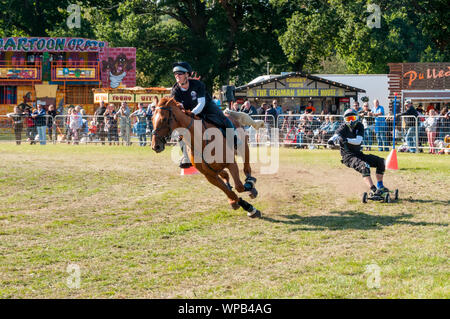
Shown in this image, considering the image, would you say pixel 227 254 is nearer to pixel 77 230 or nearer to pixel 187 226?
pixel 187 226

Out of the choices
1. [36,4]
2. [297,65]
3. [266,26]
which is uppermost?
[36,4]

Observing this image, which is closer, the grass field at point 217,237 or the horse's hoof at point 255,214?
the grass field at point 217,237

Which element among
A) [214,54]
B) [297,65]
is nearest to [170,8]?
[214,54]

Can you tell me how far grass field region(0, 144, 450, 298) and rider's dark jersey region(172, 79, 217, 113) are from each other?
6.60ft

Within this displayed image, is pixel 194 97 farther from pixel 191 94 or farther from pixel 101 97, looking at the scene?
pixel 101 97

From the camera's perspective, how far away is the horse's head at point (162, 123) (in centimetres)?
966

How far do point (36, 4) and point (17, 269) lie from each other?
55995mm

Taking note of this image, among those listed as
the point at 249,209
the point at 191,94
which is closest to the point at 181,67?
the point at 191,94

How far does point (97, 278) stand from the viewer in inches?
275

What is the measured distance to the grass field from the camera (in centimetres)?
661

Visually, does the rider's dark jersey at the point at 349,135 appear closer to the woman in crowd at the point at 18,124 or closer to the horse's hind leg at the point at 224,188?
the horse's hind leg at the point at 224,188

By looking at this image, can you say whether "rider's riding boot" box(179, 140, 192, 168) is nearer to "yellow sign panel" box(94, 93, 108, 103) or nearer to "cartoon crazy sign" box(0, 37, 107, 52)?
"yellow sign panel" box(94, 93, 108, 103)

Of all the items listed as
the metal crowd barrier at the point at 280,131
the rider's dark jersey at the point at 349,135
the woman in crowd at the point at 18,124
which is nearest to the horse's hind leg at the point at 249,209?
the rider's dark jersey at the point at 349,135

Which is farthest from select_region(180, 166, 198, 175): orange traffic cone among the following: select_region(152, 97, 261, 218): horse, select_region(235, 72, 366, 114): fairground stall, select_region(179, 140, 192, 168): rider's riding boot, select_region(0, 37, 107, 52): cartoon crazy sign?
select_region(0, 37, 107, 52): cartoon crazy sign
